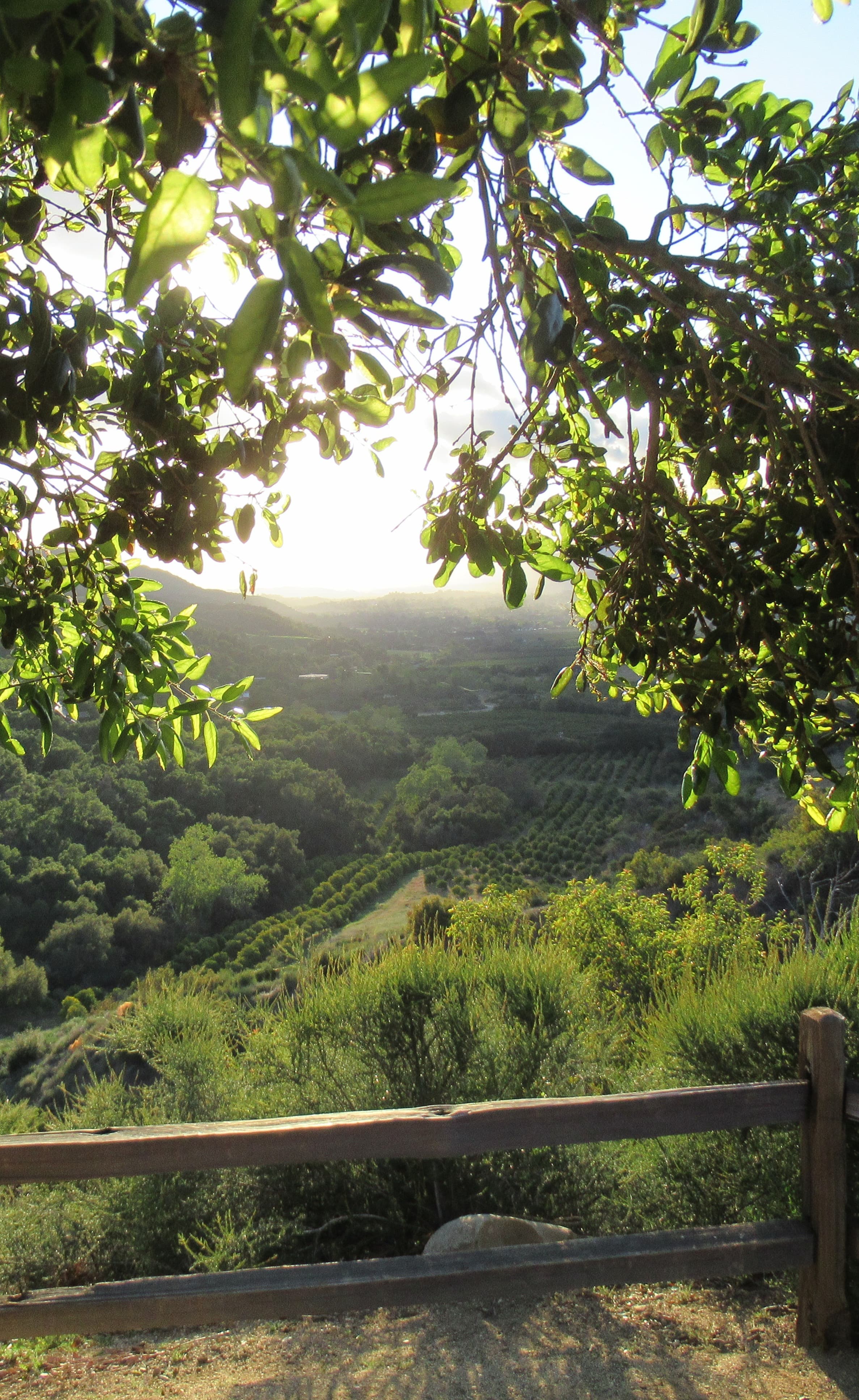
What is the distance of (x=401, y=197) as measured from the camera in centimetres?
39

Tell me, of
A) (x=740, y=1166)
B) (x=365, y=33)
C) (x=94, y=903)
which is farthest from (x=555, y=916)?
(x=94, y=903)

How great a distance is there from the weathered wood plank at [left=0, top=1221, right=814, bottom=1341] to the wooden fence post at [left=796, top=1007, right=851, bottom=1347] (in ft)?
0.42

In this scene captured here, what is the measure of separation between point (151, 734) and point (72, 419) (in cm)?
64

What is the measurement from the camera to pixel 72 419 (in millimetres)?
1521

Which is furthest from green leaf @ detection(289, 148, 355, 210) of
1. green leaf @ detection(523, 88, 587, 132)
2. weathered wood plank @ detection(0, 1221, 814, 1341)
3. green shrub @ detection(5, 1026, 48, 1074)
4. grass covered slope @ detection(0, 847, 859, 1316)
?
green shrub @ detection(5, 1026, 48, 1074)

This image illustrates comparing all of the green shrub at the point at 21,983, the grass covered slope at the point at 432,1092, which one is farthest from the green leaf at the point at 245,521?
the green shrub at the point at 21,983

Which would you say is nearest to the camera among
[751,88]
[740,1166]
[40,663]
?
[751,88]

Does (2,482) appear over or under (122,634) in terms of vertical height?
over

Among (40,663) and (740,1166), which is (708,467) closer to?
(40,663)

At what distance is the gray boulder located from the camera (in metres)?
3.33

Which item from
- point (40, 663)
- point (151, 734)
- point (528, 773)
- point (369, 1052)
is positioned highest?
point (40, 663)

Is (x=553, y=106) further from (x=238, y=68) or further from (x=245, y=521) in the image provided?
(x=245, y=521)

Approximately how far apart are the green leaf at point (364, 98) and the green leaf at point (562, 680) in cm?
174

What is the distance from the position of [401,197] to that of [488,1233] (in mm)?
Answer: 3841
